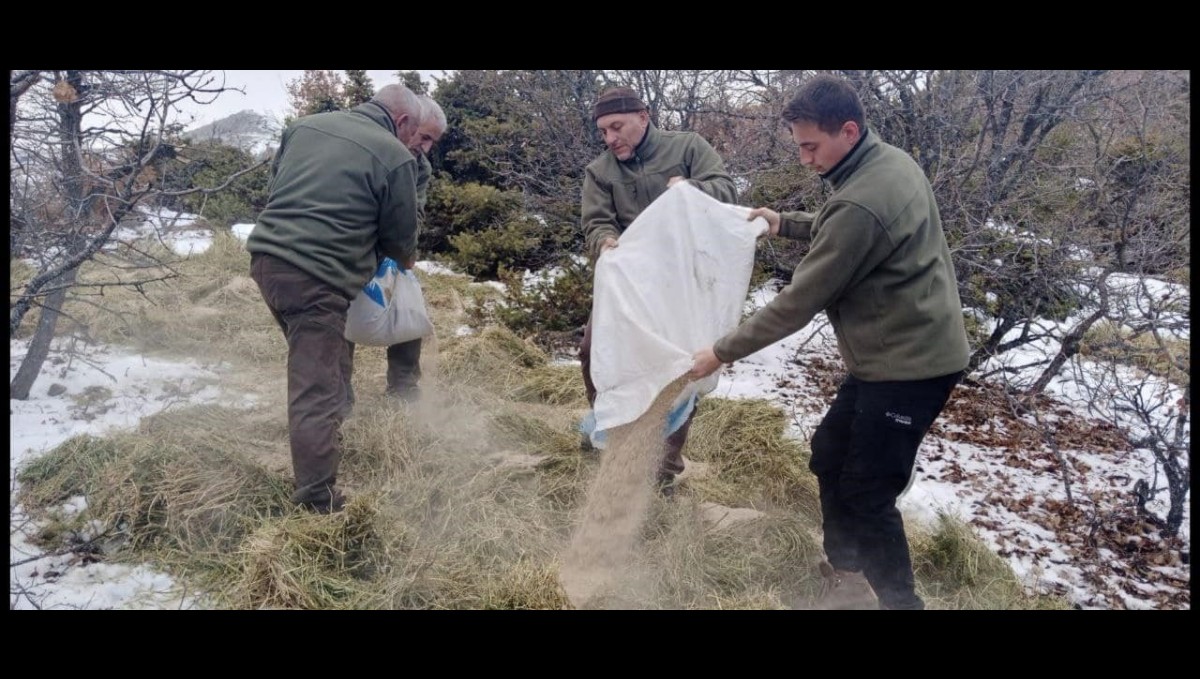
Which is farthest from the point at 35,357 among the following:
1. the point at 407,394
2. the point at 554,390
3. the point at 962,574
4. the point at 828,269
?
the point at 962,574

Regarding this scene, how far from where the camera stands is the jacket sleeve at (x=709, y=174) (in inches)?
114

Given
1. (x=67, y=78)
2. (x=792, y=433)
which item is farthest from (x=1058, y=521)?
(x=67, y=78)

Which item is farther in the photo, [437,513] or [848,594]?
[437,513]

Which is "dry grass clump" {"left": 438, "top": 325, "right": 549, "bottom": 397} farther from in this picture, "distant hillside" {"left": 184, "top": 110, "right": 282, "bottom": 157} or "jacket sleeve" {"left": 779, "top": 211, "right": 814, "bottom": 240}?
"distant hillside" {"left": 184, "top": 110, "right": 282, "bottom": 157}

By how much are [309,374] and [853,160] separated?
2.17 meters

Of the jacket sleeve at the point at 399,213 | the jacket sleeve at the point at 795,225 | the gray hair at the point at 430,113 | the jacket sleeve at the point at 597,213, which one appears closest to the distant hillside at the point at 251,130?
the gray hair at the point at 430,113

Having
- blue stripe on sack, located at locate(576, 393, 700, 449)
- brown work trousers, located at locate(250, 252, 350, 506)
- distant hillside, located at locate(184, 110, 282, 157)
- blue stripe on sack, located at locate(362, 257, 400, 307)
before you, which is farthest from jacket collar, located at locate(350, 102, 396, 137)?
distant hillside, located at locate(184, 110, 282, 157)

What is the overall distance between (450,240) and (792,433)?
4.38m

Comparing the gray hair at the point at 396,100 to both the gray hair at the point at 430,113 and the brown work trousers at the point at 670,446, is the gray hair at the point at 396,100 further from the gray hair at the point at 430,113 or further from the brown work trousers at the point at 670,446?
the brown work trousers at the point at 670,446

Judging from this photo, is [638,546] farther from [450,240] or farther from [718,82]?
[450,240]

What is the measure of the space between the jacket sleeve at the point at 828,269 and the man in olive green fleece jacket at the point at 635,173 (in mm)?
865

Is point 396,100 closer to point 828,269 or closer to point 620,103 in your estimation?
point 620,103

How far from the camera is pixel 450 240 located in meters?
7.07

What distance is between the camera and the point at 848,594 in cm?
235
